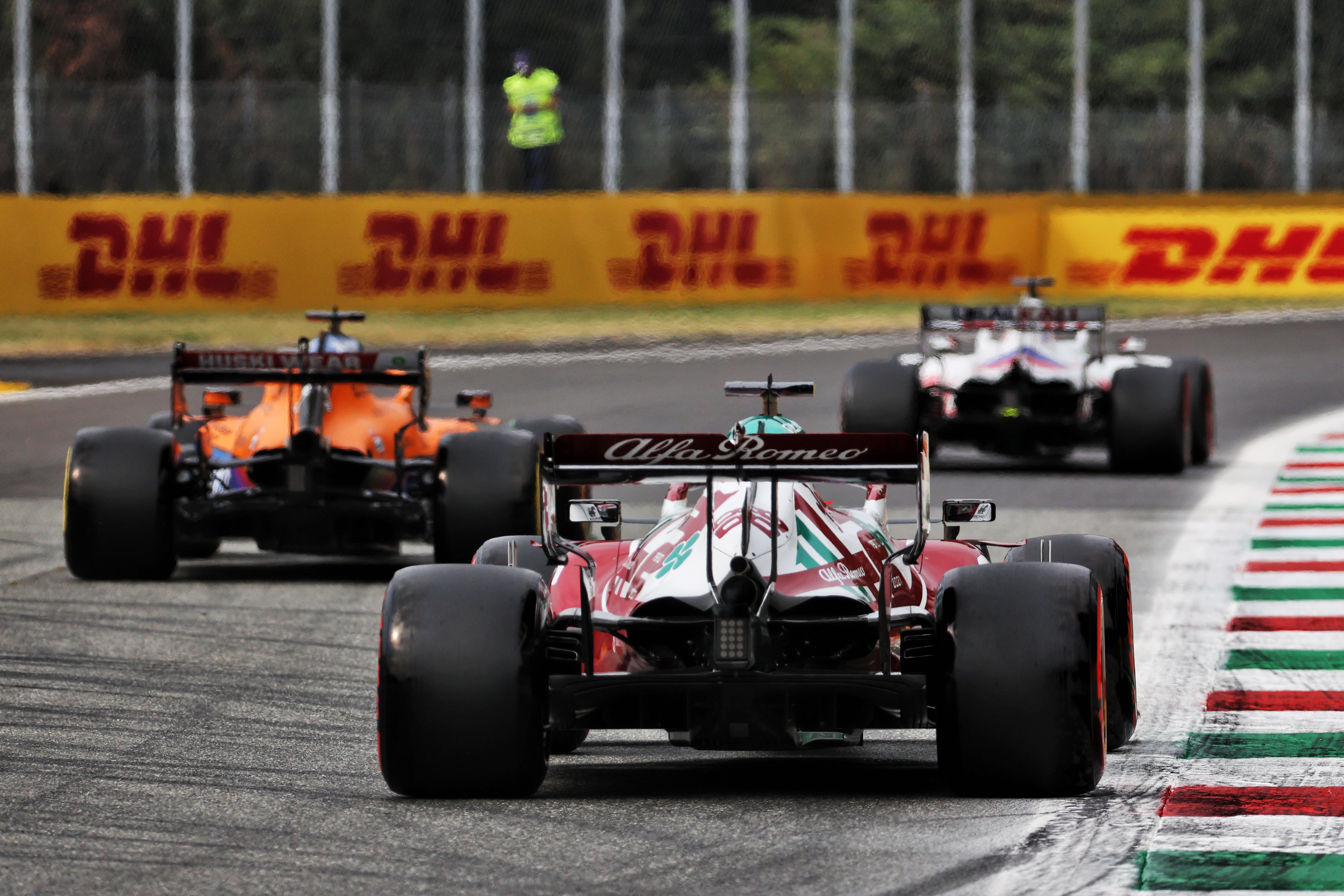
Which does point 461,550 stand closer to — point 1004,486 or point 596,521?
point 596,521

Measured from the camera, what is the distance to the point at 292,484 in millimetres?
12141

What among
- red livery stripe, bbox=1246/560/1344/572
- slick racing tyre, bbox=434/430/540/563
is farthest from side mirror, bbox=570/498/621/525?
red livery stripe, bbox=1246/560/1344/572

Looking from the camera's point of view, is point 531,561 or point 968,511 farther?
point 531,561

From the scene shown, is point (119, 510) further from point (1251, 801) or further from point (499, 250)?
point (499, 250)

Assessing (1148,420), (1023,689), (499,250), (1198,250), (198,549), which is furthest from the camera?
(1198,250)

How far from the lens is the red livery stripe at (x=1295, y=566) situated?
1223 cm

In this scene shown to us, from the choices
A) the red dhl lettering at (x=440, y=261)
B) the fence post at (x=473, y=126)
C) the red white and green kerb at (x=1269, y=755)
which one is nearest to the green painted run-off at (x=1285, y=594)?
the red white and green kerb at (x=1269, y=755)

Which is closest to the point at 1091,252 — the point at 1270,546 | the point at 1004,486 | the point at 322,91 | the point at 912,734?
the point at 322,91

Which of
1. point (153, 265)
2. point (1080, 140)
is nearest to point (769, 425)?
point (153, 265)

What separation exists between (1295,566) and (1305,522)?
79.9 inches

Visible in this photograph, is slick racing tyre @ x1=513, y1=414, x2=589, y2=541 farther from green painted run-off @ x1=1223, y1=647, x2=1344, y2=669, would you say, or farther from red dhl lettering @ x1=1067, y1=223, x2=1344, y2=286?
red dhl lettering @ x1=1067, y1=223, x2=1344, y2=286

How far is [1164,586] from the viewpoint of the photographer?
455 inches

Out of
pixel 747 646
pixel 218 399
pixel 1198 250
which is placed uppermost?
pixel 1198 250

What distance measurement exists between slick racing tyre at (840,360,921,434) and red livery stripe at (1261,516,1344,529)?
11.4 feet
